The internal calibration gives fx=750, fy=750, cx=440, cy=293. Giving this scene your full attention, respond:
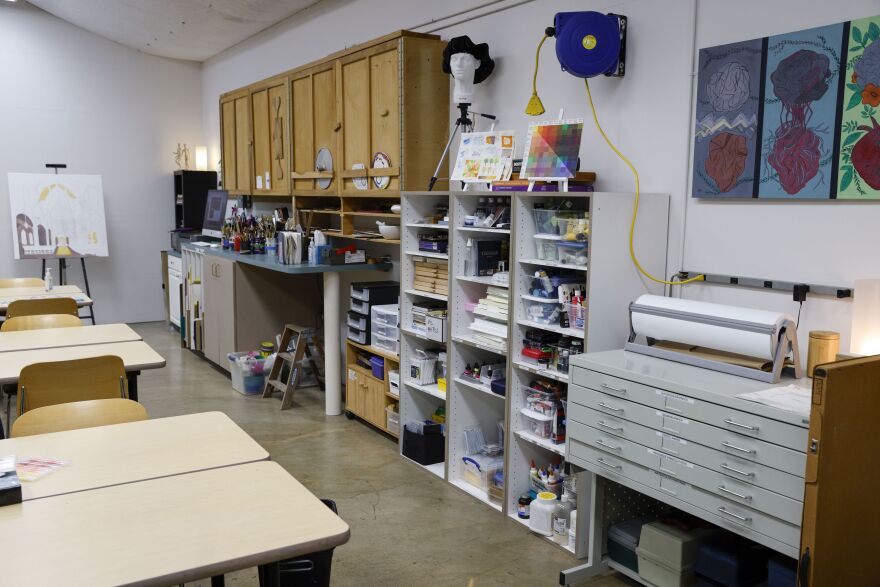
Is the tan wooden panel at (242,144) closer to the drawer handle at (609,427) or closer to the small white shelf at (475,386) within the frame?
the small white shelf at (475,386)

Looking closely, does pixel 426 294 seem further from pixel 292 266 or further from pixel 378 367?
pixel 292 266

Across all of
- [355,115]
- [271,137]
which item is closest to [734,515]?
[355,115]

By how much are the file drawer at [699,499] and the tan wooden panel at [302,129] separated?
3.91 metres

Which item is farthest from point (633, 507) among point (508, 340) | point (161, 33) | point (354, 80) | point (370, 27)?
point (161, 33)

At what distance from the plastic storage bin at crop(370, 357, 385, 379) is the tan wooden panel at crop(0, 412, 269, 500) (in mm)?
2369

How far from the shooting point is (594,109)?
4.00 meters

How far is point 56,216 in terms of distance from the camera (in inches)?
344

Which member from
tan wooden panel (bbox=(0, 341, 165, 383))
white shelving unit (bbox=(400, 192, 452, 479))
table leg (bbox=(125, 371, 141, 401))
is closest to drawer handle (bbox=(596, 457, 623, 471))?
white shelving unit (bbox=(400, 192, 452, 479))

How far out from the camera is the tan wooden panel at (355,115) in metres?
5.38

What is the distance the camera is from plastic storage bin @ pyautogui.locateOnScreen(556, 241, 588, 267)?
3.60m

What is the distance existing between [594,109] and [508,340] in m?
1.31

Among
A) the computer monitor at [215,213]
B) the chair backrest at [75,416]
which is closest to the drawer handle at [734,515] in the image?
the chair backrest at [75,416]

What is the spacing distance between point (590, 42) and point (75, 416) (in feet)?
9.33

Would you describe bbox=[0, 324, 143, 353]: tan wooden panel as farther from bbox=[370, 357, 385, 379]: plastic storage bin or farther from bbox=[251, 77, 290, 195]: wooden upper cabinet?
bbox=[251, 77, 290, 195]: wooden upper cabinet
